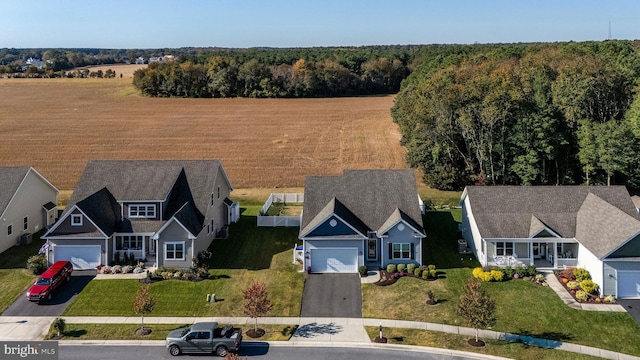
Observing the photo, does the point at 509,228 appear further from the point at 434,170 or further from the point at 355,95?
the point at 355,95

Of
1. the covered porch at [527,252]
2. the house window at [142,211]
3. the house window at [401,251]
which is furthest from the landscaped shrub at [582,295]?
the house window at [142,211]

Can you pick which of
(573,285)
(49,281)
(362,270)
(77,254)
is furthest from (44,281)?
(573,285)

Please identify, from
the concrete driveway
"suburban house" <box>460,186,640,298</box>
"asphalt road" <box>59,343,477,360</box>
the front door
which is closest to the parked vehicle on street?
"asphalt road" <box>59,343,477,360</box>

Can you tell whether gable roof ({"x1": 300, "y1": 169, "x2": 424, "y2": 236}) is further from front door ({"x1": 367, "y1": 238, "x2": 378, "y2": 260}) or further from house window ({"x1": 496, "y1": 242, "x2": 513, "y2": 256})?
house window ({"x1": 496, "y1": 242, "x2": 513, "y2": 256})

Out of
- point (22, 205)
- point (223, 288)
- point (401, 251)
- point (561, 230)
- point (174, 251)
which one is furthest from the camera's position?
point (22, 205)

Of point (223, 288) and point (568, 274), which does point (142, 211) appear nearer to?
point (223, 288)

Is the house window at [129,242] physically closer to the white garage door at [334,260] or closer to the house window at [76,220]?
the house window at [76,220]

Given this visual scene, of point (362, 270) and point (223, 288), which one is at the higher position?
point (362, 270)
